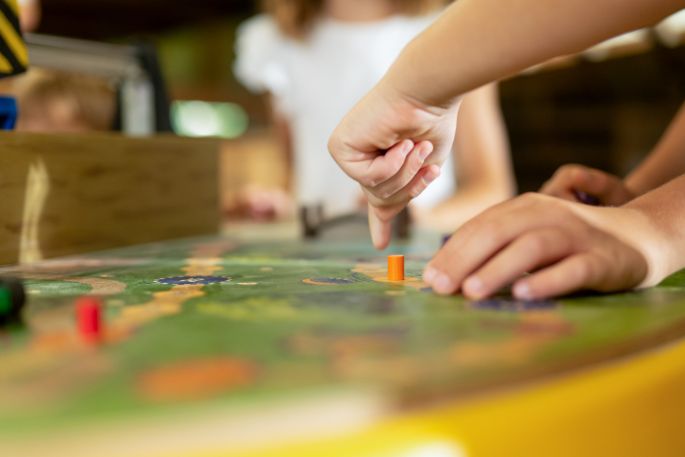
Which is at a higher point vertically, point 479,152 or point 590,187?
point 479,152

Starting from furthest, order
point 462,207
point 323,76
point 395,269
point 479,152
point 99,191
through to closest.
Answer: point 323,76
point 479,152
point 462,207
point 99,191
point 395,269

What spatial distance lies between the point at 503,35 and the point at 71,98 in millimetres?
1620

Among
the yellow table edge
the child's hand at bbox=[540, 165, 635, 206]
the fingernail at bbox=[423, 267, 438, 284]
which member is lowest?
the yellow table edge

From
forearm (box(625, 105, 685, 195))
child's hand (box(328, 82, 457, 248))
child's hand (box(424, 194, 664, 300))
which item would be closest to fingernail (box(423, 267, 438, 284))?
child's hand (box(424, 194, 664, 300))

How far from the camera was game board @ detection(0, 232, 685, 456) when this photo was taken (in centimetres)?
23

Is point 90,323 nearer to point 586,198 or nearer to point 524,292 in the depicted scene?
point 524,292

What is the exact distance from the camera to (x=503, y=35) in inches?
16.5

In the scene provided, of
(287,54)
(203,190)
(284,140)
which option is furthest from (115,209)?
(284,140)

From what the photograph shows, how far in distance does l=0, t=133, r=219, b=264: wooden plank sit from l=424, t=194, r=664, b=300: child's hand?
1.36ft

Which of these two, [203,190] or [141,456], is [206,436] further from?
[203,190]

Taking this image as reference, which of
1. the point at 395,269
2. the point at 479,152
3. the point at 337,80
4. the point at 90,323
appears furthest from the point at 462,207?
the point at 90,323

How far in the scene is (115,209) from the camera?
80cm

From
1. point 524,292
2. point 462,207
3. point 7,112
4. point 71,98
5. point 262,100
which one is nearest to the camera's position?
point 524,292

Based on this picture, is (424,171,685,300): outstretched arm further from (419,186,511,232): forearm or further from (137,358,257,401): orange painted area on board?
(419,186,511,232): forearm
